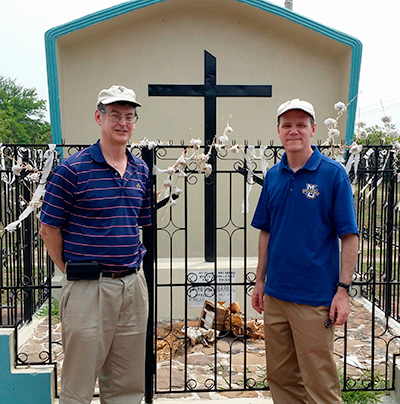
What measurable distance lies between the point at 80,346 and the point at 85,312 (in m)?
0.21

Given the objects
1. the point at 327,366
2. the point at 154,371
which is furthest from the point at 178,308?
the point at 327,366

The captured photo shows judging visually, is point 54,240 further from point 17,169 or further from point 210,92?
point 210,92

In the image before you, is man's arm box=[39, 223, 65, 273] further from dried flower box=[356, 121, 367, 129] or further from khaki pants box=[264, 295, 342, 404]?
dried flower box=[356, 121, 367, 129]

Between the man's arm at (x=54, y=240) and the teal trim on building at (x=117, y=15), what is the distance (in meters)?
4.29

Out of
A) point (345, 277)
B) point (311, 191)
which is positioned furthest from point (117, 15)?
point (345, 277)

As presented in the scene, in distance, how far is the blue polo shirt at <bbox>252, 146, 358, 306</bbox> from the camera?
104 inches

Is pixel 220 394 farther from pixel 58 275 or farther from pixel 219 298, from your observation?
pixel 58 275

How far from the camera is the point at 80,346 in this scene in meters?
2.63

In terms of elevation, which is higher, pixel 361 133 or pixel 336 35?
pixel 336 35

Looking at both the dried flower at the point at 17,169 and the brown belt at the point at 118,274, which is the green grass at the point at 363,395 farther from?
the dried flower at the point at 17,169

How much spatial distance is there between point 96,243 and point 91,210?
7.9 inches

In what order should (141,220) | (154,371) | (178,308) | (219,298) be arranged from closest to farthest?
(141,220) → (154,371) → (219,298) → (178,308)

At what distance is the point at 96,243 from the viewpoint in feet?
8.64

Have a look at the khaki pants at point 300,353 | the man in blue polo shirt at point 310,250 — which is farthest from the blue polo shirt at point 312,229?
the khaki pants at point 300,353
